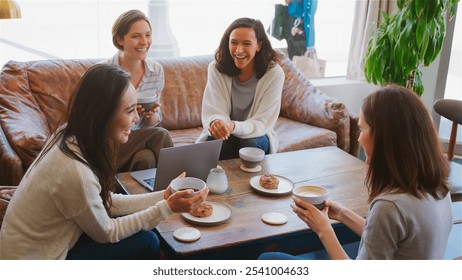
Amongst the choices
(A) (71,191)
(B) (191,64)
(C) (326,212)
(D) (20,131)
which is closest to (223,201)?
(C) (326,212)

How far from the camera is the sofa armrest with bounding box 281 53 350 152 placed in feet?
10.7

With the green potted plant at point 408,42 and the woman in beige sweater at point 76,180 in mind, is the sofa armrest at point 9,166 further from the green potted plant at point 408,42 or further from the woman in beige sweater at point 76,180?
the green potted plant at point 408,42

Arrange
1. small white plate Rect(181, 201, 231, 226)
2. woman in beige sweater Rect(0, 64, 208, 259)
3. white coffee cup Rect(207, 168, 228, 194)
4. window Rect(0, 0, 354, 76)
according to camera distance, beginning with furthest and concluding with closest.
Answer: window Rect(0, 0, 354, 76), white coffee cup Rect(207, 168, 228, 194), small white plate Rect(181, 201, 231, 226), woman in beige sweater Rect(0, 64, 208, 259)

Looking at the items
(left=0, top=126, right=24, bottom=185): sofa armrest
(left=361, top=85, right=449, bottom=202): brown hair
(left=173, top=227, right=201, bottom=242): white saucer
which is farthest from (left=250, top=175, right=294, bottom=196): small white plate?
(left=0, top=126, right=24, bottom=185): sofa armrest

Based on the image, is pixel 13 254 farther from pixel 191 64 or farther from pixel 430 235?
pixel 191 64

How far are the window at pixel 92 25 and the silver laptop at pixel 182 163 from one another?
176cm

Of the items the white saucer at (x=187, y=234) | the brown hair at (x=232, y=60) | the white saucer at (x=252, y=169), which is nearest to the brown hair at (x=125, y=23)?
the brown hair at (x=232, y=60)

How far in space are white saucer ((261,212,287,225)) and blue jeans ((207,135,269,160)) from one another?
0.86 m

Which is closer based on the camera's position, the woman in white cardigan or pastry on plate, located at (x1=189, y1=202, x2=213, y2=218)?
pastry on plate, located at (x1=189, y1=202, x2=213, y2=218)

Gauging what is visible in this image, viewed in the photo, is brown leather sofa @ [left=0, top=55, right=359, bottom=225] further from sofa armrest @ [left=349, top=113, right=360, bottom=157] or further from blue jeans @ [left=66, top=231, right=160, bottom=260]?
blue jeans @ [left=66, top=231, right=160, bottom=260]

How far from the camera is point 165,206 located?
5.84 ft

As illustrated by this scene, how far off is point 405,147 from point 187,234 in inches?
29.7
